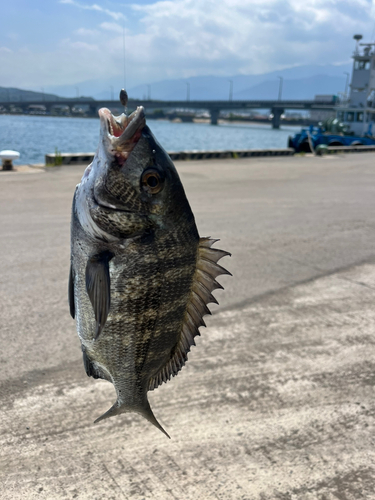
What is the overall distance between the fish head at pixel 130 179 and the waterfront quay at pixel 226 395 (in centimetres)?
208

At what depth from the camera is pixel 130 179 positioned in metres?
1.69

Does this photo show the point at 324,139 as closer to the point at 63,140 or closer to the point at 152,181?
the point at 63,140

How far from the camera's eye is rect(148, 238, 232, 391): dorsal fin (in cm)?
188

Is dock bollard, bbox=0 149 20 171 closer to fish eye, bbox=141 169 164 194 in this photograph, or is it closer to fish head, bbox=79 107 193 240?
→ fish head, bbox=79 107 193 240

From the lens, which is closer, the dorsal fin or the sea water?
the dorsal fin

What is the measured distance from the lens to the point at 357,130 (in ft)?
119

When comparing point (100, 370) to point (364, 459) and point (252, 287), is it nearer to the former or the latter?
point (364, 459)

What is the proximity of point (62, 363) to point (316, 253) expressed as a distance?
17.4ft

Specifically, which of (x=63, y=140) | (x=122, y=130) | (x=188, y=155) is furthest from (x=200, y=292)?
(x=63, y=140)

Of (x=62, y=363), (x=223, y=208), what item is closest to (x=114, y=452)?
(x=62, y=363)

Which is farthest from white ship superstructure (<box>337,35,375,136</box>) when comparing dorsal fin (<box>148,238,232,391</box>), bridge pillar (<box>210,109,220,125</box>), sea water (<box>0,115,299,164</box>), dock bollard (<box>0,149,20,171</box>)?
bridge pillar (<box>210,109,220,125</box>)

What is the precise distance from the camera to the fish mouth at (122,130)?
159cm

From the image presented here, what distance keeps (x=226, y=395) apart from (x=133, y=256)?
2609 mm

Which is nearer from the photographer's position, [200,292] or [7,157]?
[200,292]
